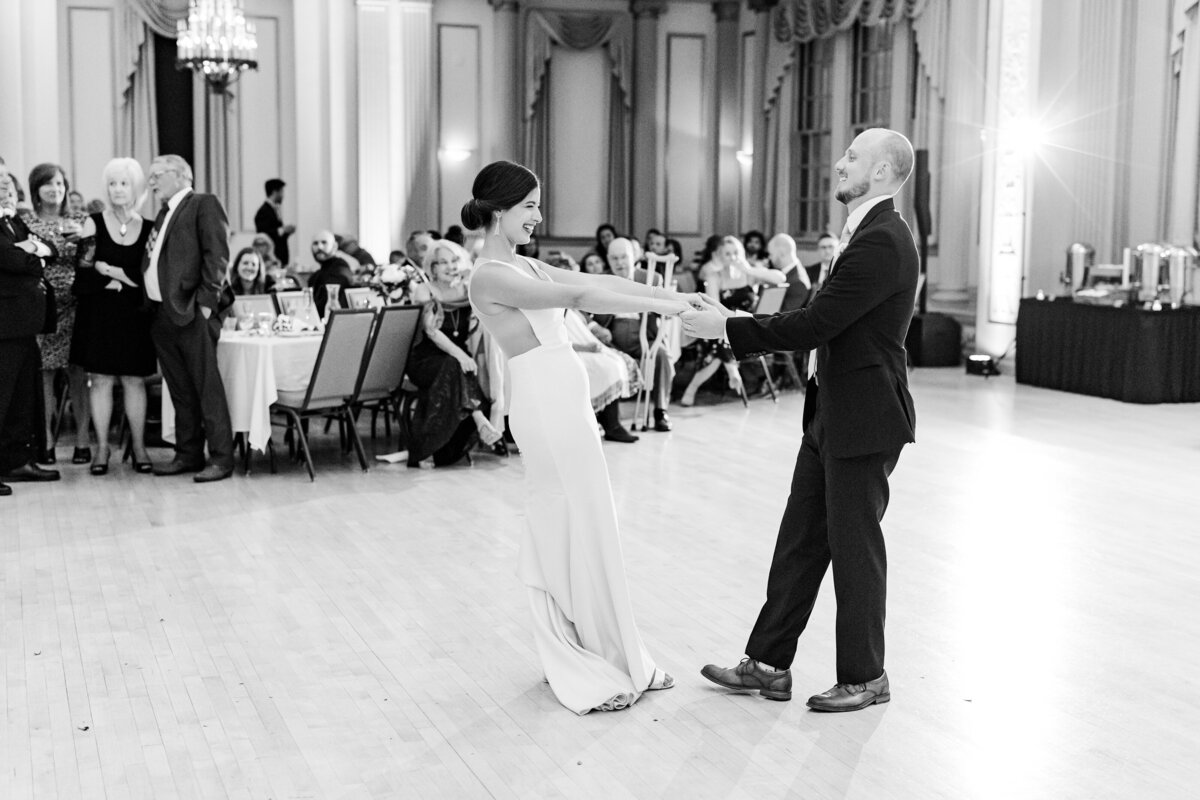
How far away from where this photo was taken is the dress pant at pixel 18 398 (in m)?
6.83

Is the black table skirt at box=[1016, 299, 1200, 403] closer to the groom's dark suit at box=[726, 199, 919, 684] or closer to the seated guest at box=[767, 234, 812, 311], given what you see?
the seated guest at box=[767, 234, 812, 311]

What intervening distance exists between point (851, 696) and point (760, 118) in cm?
1252

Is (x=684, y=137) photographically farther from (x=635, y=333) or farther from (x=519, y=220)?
(x=519, y=220)

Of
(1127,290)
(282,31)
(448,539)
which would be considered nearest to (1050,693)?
(448,539)

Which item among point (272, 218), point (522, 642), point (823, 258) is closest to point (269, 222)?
point (272, 218)

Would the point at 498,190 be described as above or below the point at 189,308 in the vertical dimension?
above

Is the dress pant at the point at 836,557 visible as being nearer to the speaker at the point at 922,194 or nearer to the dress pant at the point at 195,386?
the dress pant at the point at 195,386

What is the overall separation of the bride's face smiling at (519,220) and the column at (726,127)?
12395 mm

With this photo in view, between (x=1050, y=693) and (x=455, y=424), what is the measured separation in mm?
4213

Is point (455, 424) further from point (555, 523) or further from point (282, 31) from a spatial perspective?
point (282, 31)

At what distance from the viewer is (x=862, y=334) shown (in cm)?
353

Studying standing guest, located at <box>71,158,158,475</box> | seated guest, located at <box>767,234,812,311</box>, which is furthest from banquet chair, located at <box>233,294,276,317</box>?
seated guest, located at <box>767,234,812,311</box>

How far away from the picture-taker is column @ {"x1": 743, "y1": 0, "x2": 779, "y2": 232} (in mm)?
15422

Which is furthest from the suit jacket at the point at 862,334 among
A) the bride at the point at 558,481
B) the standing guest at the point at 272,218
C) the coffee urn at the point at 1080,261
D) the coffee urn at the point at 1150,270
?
the standing guest at the point at 272,218
